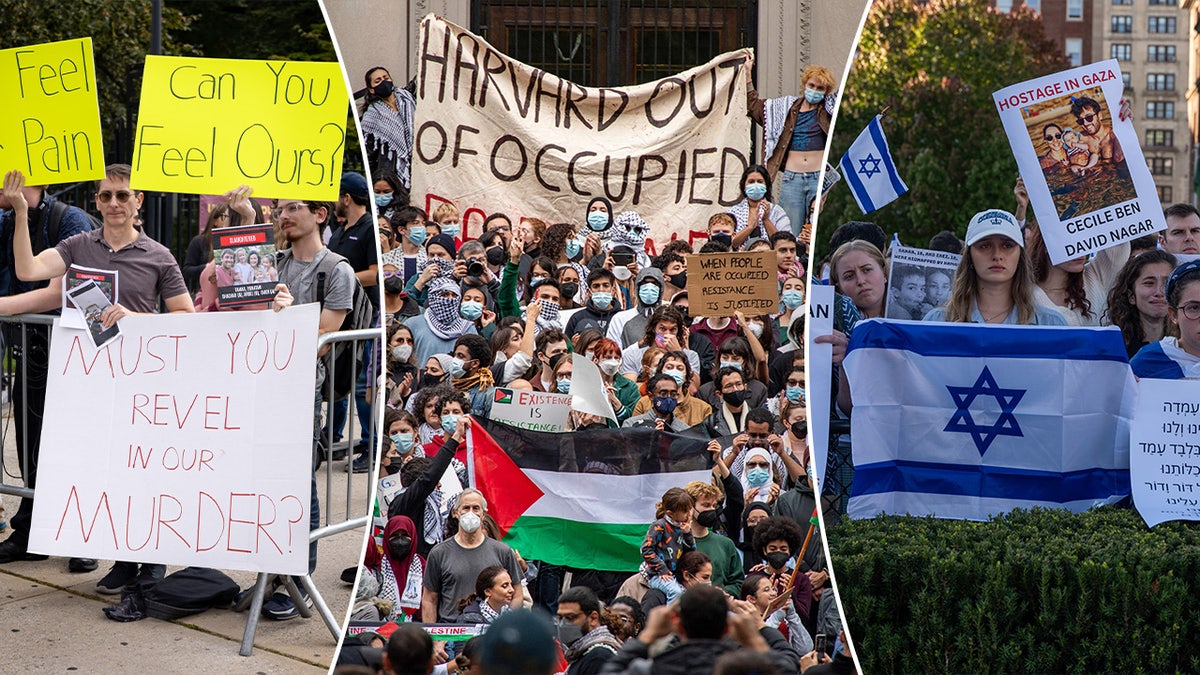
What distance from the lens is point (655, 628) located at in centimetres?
260

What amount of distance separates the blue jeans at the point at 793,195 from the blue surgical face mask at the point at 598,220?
1.49ft

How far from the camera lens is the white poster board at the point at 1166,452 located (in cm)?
525

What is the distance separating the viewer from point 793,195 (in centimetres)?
338

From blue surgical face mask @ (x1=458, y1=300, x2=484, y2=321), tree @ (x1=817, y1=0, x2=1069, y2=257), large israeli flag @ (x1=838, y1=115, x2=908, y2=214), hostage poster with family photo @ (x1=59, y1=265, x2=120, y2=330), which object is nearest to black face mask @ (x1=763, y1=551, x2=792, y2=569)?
blue surgical face mask @ (x1=458, y1=300, x2=484, y2=321)

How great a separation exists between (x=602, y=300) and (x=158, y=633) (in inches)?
70.7

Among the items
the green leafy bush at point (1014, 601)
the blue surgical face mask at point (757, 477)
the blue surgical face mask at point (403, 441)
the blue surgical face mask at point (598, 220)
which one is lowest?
the green leafy bush at point (1014, 601)

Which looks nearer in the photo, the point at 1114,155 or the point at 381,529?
the point at 381,529

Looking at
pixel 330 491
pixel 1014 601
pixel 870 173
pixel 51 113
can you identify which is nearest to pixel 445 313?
pixel 330 491

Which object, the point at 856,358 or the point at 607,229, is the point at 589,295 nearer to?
the point at 607,229

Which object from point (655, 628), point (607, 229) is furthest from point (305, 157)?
point (655, 628)

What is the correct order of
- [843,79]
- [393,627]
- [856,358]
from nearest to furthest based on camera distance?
[393,627] → [843,79] → [856,358]

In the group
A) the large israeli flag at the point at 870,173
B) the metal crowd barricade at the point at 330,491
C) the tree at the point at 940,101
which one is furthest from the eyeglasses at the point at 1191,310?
the tree at the point at 940,101

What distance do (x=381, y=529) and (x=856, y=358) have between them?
235cm

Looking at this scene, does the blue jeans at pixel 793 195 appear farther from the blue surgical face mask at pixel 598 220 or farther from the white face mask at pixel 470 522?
the white face mask at pixel 470 522
